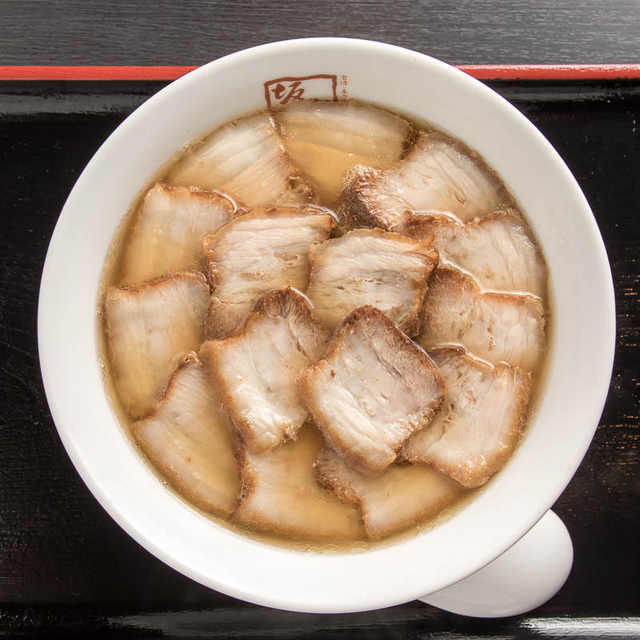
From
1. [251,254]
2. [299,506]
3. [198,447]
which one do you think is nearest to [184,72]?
[251,254]

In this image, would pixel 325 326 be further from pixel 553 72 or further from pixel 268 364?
pixel 553 72

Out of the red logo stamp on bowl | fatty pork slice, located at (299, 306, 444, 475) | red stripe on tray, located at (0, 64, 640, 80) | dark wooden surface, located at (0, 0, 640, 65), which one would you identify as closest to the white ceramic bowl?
the red logo stamp on bowl

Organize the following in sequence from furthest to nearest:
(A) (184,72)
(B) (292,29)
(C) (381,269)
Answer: (B) (292,29), (A) (184,72), (C) (381,269)

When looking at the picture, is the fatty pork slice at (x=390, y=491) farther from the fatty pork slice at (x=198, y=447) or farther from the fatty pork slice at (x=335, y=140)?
the fatty pork slice at (x=335, y=140)

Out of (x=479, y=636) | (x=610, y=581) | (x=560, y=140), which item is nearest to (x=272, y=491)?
(x=479, y=636)

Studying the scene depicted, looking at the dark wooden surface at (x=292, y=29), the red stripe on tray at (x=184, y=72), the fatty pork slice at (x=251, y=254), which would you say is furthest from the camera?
the dark wooden surface at (x=292, y=29)

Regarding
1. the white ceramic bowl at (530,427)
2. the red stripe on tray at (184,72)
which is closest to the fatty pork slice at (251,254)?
the white ceramic bowl at (530,427)
